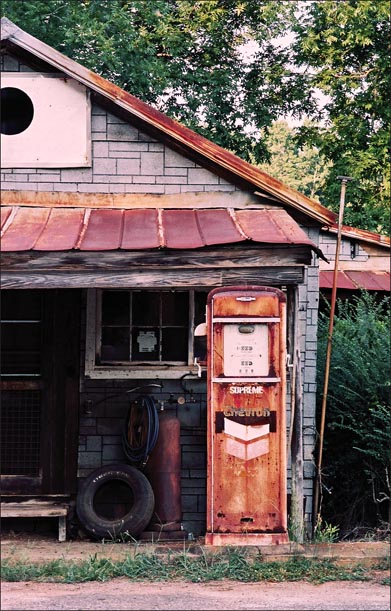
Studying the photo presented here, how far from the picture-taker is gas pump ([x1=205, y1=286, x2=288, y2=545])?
9.10 meters

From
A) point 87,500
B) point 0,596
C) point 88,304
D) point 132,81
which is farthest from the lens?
point 132,81

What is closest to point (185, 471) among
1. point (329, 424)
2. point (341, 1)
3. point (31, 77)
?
point (329, 424)

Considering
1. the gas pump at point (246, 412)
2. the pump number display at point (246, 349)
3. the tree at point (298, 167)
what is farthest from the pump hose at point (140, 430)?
the tree at point (298, 167)

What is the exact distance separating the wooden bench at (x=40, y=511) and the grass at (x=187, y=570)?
1.72 meters

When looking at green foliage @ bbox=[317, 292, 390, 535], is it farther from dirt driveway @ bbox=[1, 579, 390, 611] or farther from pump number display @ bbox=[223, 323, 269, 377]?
dirt driveway @ bbox=[1, 579, 390, 611]

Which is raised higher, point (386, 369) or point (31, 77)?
point (31, 77)

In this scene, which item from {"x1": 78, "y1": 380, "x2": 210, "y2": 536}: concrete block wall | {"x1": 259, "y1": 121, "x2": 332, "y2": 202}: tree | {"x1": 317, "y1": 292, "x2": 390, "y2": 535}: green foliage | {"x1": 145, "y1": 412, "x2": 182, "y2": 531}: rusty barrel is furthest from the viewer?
{"x1": 259, "y1": 121, "x2": 332, "y2": 202}: tree

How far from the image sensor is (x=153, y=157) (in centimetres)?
1075

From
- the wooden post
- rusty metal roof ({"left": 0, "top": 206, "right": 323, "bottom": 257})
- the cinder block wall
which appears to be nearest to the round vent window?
the cinder block wall

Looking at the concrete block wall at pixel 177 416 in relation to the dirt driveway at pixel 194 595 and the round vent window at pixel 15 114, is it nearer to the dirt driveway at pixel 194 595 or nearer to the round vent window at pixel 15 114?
the dirt driveway at pixel 194 595

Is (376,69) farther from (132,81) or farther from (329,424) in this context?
(329,424)

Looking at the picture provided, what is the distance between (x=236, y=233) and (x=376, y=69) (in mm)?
12494

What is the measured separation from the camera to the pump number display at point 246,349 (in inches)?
363

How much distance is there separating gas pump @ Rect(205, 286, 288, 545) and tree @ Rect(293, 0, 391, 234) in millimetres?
11459
